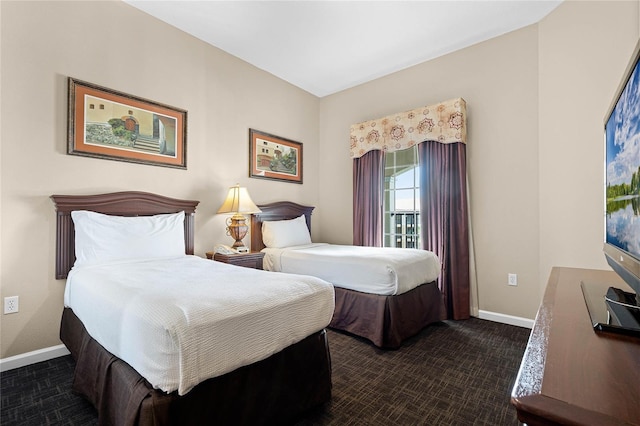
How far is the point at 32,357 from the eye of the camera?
87.4 inches

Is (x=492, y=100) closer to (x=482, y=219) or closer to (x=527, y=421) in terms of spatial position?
(x=482, y=219)

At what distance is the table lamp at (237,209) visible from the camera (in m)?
→ 3.19

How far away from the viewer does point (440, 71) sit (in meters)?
3.56

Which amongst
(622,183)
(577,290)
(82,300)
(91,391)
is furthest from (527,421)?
(82,300)

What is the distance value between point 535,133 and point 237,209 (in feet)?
10.0

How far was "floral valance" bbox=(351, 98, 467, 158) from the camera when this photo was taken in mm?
3258

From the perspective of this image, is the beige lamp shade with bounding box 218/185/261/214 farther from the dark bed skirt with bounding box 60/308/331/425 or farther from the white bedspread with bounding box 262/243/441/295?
the dark bed skirt with bounding box 60/308/331/425

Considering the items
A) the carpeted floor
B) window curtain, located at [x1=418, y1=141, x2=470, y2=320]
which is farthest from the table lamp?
window curtain, located at [x1=418, y1=141, x2=470, y2=320]

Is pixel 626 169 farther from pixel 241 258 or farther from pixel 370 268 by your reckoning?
pixel 241 258

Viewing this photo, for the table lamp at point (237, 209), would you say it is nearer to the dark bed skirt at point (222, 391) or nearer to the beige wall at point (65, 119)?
the beige wall at point (65, 119)

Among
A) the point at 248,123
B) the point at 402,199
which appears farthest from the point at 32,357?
the point at 402,199

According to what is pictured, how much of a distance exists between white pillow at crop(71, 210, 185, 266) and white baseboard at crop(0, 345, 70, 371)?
2.36 feet

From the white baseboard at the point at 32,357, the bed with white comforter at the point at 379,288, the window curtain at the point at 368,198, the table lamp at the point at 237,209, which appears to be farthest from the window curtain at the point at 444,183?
the white baseboard at the point at 32,357

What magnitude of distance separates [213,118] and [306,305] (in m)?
2.62
